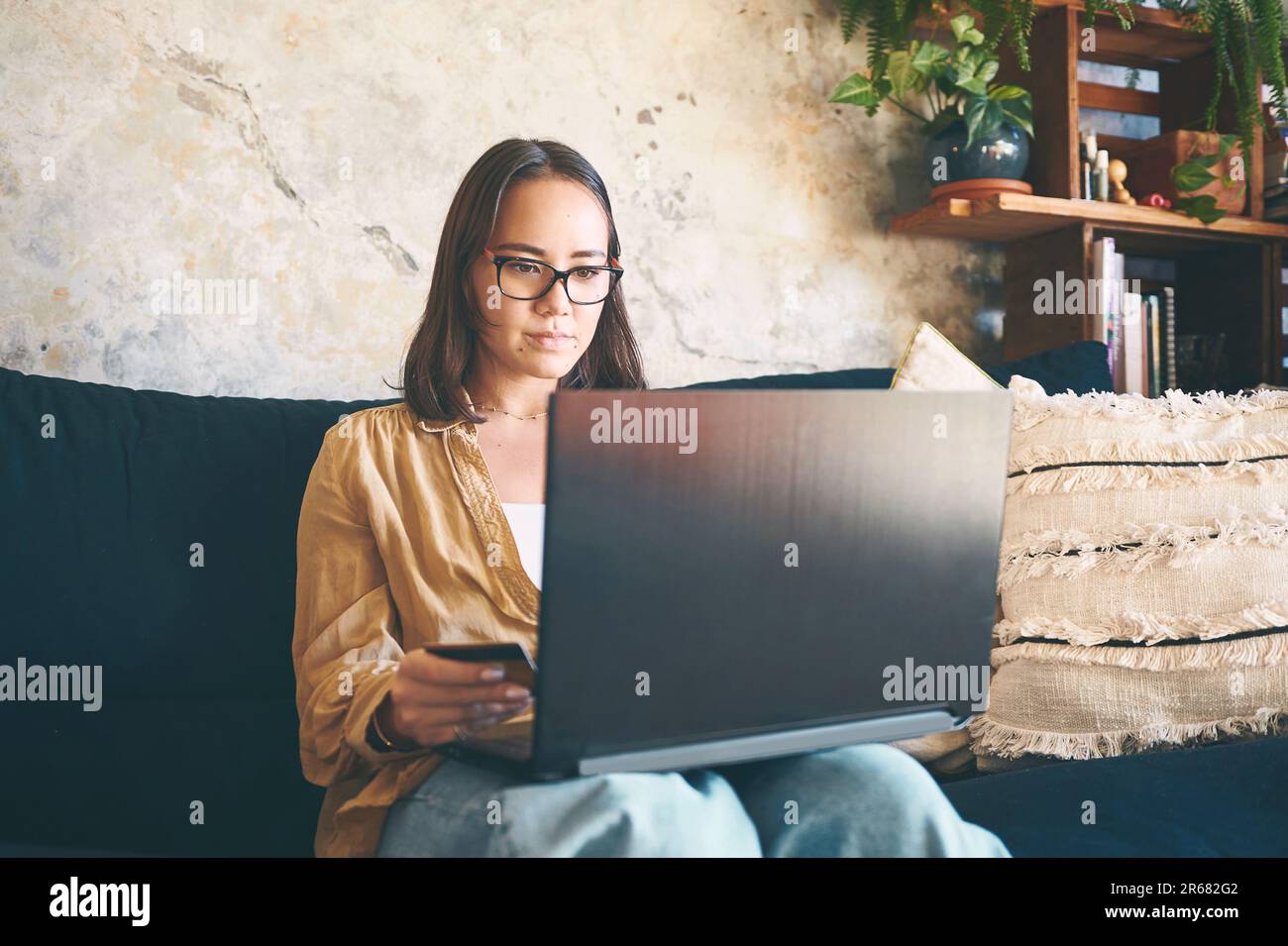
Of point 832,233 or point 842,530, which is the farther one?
point 832,233

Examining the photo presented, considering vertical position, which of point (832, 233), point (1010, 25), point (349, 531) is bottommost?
point (349, 531)

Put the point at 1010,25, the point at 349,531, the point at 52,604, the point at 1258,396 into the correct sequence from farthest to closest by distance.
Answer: the point at 1010,25 → the point at 1258,396 → the point at 52,604 → the point at 349,531

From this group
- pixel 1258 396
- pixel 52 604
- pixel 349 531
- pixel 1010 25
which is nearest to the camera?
pixel 349 531

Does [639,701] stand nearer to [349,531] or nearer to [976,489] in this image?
[976,489]

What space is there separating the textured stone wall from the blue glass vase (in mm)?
155

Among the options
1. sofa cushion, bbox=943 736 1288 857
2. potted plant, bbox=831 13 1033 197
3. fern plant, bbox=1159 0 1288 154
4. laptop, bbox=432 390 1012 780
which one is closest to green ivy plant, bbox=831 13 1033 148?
potted plant, bbox=831 13 1033 197

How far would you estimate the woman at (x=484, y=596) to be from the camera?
80 cm

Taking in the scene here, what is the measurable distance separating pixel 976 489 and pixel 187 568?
964 millimetres

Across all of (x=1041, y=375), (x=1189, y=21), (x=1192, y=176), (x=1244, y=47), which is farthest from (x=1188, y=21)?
(x=1041, y=375)

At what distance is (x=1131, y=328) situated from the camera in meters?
2.08

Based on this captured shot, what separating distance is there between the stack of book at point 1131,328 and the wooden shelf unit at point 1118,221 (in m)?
0.03

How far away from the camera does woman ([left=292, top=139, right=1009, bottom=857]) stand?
0.80 metres

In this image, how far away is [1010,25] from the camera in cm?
197
